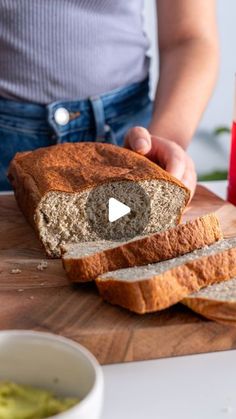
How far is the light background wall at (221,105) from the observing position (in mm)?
4145

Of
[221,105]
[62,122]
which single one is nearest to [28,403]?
[62,122]

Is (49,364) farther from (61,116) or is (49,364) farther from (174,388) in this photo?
(61,116)

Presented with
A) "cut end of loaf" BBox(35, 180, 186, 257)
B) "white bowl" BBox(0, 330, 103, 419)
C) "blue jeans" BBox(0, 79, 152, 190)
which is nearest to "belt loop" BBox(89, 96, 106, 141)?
"blue jeans" BBox(0, 79, 152, 190)

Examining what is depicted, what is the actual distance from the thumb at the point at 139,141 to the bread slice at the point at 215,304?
646mm

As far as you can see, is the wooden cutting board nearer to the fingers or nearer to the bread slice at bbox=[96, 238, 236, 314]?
the bread slice at bbox=[96, 238, 236, 314]

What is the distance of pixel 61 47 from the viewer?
2.12m

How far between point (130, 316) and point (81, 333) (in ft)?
0.35

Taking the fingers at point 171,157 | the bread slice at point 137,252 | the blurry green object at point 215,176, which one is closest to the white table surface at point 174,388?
the bread slice at point 137,252

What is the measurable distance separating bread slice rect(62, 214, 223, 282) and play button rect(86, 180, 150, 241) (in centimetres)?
20

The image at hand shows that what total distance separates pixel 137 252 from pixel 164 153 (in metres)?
Result: 0.54

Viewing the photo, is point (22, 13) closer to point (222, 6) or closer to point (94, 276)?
point (94, 276)

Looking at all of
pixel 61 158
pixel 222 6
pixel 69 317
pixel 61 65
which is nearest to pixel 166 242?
pixel 69 317

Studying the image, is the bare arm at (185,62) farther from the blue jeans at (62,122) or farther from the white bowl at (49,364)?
the white bowl at (49,364)

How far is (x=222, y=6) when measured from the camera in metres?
4.10
